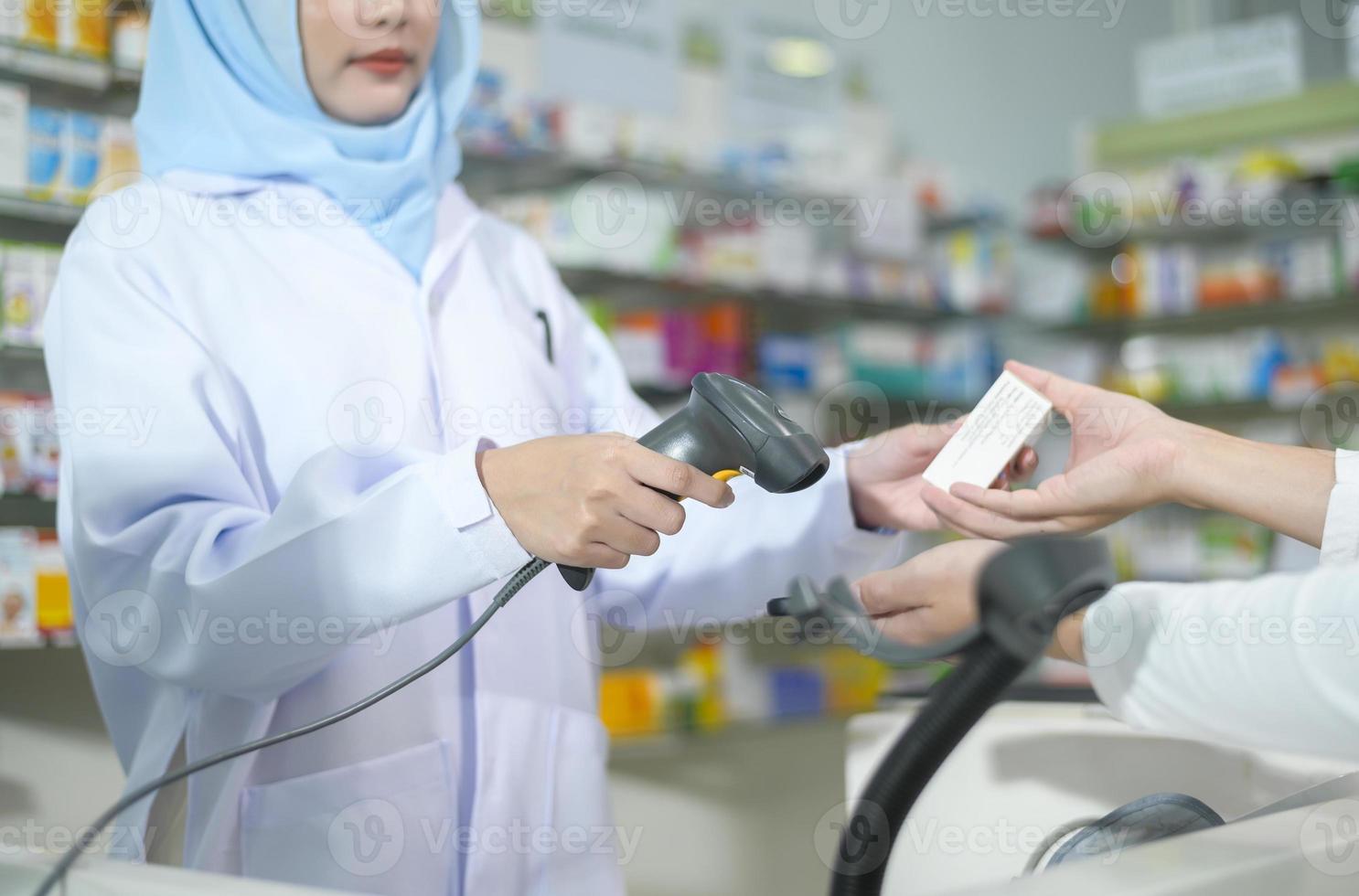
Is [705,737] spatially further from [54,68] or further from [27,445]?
[54,68]

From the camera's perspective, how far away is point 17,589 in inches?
94.0

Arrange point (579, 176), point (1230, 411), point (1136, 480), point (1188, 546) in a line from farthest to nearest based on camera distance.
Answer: point (1230, 411) → point (1188, 546) → point (579, 176) → point (1136, 480)

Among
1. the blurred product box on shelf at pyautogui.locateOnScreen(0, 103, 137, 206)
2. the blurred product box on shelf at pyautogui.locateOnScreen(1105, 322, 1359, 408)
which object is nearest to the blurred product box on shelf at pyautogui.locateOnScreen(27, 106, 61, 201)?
the blurred product box on shelf at pyautogui.locateOnScreen(0, 103, 137, 206)

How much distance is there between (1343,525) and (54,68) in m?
2.48

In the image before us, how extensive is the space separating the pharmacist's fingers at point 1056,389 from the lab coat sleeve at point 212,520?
2.06 ft

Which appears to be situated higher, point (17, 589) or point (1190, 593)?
point (1190, 593)

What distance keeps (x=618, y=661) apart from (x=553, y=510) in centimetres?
265

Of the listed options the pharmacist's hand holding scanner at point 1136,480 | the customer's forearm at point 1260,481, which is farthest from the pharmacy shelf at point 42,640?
the customer's forearm at point 1260,481

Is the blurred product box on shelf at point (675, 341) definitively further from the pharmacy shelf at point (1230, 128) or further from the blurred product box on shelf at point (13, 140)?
the pharmacy shelf at point (1230, 128)

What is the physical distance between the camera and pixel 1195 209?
464 centimetres

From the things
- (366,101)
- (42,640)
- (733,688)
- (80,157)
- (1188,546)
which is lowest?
(733,688)

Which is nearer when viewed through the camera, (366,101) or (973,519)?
(973,519)

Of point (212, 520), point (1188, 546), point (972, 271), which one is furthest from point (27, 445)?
point (1188, 546)

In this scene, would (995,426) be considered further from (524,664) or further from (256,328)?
(256,328)
